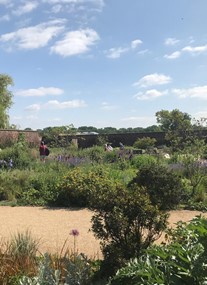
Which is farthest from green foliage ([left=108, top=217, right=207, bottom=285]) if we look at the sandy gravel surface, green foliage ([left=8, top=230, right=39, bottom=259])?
the sandy gravel surface

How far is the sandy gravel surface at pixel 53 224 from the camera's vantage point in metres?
6.89

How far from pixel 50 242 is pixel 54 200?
13.0ft

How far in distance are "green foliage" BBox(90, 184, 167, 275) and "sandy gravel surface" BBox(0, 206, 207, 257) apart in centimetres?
116

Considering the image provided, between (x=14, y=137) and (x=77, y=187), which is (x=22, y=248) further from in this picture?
(x=14, y=137)

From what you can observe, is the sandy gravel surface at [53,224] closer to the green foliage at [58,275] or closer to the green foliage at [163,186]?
the green foliage at [163,186]

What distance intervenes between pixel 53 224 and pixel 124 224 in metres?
4.08

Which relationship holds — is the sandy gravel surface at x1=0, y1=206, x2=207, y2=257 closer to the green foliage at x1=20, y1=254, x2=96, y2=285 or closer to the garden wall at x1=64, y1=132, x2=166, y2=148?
the green foliage at x1=20, y1=254, x2=96, y2=285

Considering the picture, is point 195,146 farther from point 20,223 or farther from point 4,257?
point 4,257

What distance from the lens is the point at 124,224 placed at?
4.77m

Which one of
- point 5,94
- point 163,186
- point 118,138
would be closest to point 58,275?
point 163,186

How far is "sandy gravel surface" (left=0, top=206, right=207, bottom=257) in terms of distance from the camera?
22.6ft

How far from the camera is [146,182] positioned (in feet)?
32.4

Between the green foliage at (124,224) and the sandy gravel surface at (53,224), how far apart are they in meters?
1.16

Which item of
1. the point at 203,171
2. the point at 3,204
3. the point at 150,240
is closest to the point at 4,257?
the point at 150,240
